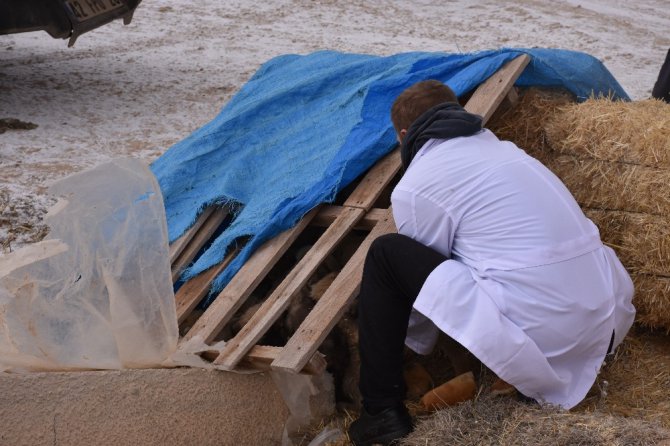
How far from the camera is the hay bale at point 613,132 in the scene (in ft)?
11.4

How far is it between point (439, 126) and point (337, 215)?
0.91m

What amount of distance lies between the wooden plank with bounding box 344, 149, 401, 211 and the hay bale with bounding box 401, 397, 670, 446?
1065 millimetres

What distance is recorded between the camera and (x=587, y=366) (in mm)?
2857

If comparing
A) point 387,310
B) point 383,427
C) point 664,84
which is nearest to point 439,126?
point 387,310

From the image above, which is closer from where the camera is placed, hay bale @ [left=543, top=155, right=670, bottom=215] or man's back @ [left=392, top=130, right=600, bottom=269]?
man's back @ [left=392, top=130, right=600, bottom=269]

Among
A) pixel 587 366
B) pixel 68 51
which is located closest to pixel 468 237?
pixel 587 366

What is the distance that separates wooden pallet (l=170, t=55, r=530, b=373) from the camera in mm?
3127

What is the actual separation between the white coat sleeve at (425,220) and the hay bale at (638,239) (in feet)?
3.23

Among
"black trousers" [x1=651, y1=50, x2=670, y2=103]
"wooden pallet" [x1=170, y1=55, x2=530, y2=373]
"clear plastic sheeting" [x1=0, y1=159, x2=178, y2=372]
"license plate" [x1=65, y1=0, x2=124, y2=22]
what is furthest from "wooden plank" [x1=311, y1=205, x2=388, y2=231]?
"license plate" [x1=65, y1=0, x2=124, y2=22]

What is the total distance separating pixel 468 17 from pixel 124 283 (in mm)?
7709

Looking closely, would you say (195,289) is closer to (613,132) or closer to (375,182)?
(375,182)

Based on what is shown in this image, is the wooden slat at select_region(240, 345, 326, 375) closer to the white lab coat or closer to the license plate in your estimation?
the white lab coat

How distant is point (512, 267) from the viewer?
8.76ft

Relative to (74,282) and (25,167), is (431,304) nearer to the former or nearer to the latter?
(74,282)
